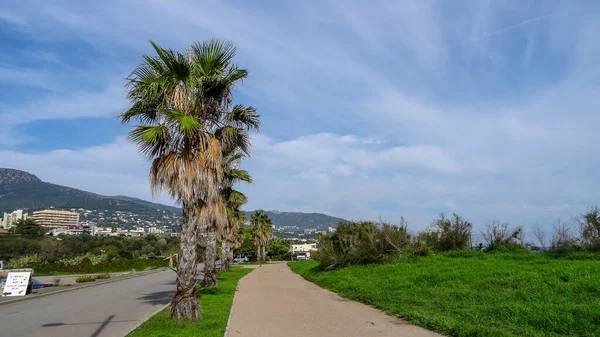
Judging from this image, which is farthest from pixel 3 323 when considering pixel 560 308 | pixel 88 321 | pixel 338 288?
pixel 560 308

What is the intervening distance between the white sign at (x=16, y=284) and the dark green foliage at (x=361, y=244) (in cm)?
1720

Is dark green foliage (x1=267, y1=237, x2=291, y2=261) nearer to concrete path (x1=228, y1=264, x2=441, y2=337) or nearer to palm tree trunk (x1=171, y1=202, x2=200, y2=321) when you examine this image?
concrete path (x1=228, y1=264, x2=441, y2=337)

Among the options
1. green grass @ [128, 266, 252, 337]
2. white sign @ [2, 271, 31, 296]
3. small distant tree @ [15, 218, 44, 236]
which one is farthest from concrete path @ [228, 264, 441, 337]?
small distant tree @ [15, 218, 44, 236]

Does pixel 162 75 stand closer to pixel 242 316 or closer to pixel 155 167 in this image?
pixel 155 167

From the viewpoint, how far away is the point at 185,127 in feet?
40.8

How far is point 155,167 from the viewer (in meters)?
12.8

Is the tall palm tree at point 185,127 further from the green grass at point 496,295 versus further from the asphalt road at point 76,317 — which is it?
the green grass at point 496,295

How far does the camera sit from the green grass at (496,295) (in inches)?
345

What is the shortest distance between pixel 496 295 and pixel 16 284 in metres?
23.2

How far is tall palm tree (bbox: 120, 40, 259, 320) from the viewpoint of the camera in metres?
12.4

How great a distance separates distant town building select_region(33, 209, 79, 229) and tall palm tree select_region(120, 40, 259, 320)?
17259 centimetres

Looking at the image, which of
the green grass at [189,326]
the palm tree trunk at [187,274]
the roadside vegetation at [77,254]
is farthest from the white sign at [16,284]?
the roadside vegetation at [77,254]

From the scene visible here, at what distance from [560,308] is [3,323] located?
49.6 ft

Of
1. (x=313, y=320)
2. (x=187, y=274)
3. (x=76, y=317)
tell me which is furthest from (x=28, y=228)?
(x=313, y=320)
